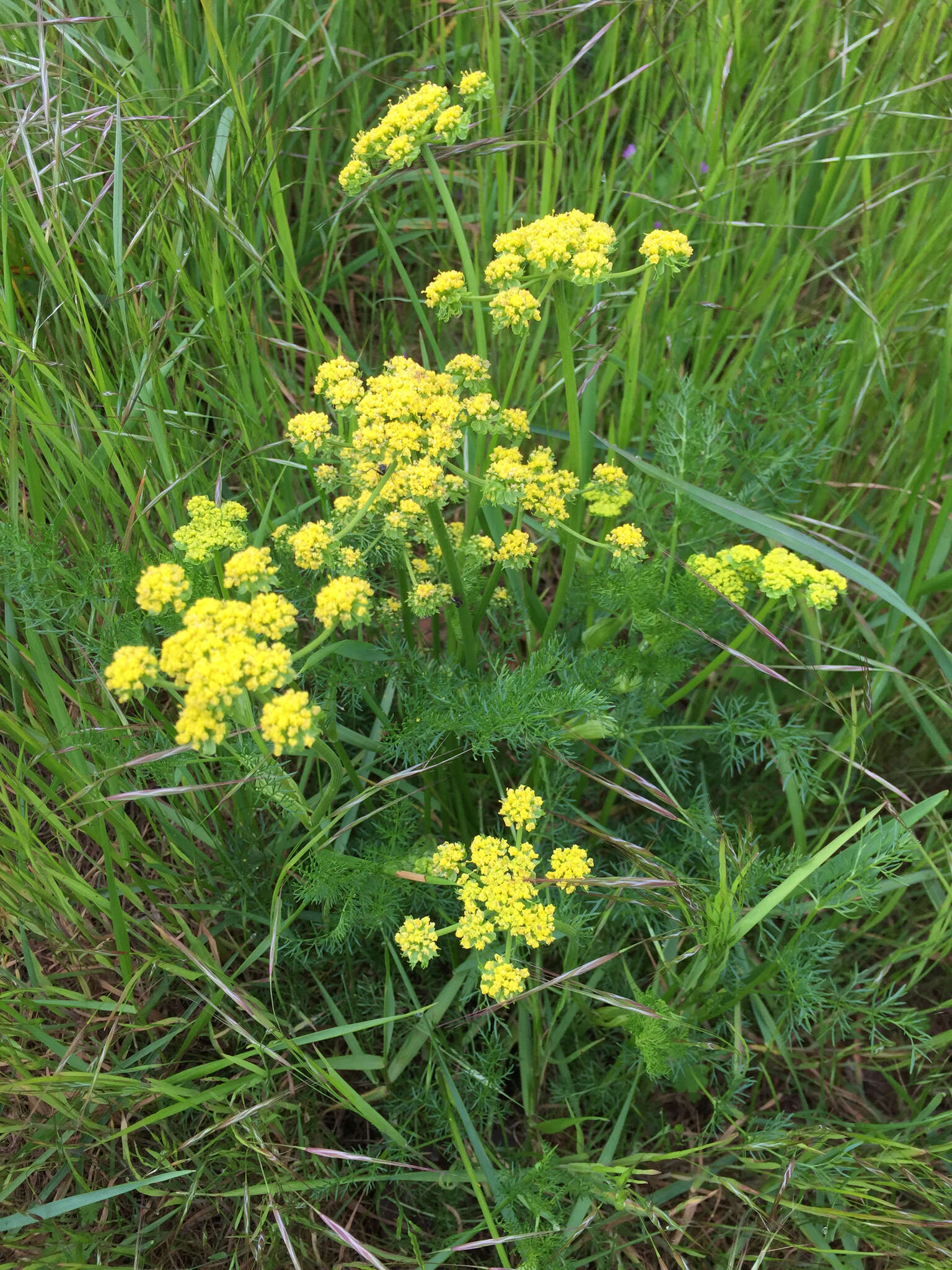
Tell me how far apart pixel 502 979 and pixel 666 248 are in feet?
5.33

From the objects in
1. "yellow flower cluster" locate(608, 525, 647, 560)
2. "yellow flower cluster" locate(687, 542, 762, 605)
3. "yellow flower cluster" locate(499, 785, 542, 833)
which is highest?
"yellow flower cluster" locate(608, 525, 647, 560)

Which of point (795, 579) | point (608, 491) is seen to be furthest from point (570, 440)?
point (795, 579)

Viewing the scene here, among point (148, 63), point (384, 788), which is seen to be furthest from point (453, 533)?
point (148, 63)

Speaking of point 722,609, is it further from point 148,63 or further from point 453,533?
point 148,63

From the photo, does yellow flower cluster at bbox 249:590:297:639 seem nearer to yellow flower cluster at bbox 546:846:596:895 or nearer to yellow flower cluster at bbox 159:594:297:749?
yellow flower cluster at bbox 159:594:297:749

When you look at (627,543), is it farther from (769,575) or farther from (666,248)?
(666,248)

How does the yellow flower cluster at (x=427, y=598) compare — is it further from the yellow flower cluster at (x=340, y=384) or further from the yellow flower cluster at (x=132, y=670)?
the yellow flower cluster at (x=132, y=670)

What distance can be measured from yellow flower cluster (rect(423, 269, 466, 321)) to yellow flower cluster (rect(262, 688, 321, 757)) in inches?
40.3

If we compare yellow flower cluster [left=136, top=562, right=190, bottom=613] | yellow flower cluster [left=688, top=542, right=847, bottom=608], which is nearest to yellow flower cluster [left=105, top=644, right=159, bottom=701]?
yellow flower cluster [left=136, top=562, right=190, bottom=613]

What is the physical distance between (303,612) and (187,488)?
48cm

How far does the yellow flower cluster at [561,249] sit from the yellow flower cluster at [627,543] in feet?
1.92

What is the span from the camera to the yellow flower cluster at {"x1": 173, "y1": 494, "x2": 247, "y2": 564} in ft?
6.40

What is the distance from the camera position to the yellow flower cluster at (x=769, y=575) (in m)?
A: 2.13

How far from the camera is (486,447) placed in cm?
235
